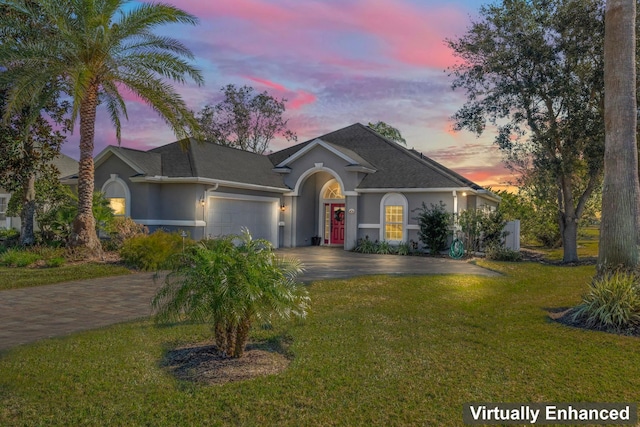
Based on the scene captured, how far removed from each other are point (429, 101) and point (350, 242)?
24.1 feet

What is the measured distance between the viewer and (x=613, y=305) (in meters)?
7.77

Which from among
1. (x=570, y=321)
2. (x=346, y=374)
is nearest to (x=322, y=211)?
(x=570, y=321)

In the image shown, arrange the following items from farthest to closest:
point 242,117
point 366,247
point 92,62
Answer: point 242,117
point 366,247
point 92,62

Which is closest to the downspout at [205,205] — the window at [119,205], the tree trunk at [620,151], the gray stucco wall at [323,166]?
the window at [119,205]

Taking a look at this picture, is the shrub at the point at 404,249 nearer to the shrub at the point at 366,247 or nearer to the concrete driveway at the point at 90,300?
the shrub at the point at 366,247

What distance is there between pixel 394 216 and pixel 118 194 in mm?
12019

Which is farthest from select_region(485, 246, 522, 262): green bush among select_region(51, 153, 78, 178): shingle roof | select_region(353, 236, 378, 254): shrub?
select_region(51, 153, 78, 178): shingle roof

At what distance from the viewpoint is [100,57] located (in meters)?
14.8

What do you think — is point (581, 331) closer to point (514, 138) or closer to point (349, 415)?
point (349, 415)

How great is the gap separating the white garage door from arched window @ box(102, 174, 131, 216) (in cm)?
339

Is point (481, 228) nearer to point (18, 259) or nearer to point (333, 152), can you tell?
point (333, 152)

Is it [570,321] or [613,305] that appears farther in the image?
[570,321]

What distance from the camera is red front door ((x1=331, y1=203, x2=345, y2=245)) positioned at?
25.2 meters

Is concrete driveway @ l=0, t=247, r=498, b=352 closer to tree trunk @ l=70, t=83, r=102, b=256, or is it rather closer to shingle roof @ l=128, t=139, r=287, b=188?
tree trunk @ l=70, t=83, r=102, b=256
